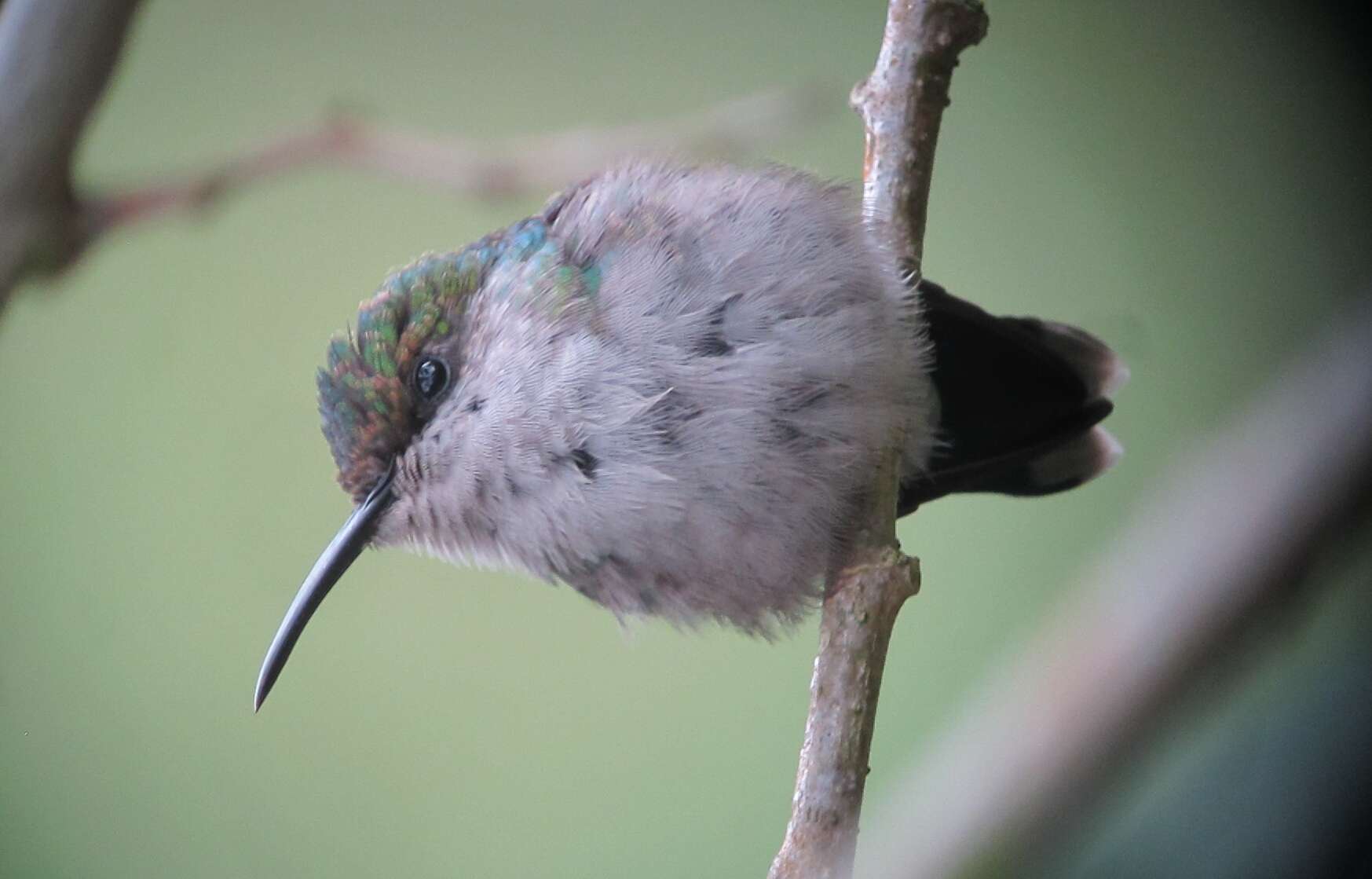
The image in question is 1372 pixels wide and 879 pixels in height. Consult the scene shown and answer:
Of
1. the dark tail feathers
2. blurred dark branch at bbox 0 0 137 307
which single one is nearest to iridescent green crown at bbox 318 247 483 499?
blurred dark branch at bbox 0 0 137 307

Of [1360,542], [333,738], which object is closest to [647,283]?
[333,738]

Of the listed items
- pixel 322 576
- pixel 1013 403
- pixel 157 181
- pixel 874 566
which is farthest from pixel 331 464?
pixel 1013 403

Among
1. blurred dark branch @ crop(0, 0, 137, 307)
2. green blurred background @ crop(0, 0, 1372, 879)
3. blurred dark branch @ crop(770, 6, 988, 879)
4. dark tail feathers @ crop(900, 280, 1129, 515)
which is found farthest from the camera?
dark tail feathers @ crop(900, 280, 1129, 515)

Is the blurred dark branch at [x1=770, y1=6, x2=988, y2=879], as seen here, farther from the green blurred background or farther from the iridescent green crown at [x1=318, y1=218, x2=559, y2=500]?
the iridescent green crown at [x1=318, y1=218, x2=559, y2=500]

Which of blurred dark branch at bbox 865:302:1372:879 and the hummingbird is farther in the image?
blurred dark branch at bbox 865:302:1372:879

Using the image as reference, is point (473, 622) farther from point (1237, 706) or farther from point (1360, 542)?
point (1360, 542)

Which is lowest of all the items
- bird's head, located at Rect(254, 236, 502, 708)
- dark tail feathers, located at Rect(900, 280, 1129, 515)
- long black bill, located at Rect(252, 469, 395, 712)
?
long black bill, located at Rect(252, 469, 395, 712)
